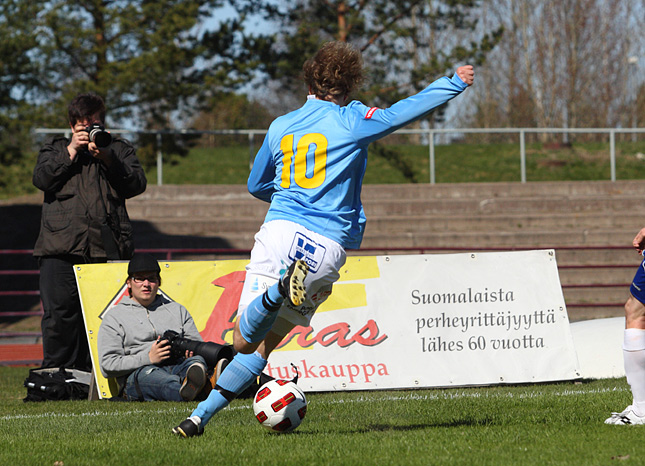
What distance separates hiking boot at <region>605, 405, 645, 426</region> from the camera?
496 centimetres

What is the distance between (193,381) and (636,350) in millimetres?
3077

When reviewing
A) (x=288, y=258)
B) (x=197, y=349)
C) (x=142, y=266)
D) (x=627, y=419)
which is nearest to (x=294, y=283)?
(x=288, y=258)

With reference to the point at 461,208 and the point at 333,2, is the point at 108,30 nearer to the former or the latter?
the point at 333,2

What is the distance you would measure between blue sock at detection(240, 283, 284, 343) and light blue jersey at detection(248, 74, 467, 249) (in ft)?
1.69

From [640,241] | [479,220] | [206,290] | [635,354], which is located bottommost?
[479,220]

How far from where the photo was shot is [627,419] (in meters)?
4.99

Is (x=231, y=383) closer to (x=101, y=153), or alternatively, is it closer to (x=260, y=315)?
(x=260, y=315)

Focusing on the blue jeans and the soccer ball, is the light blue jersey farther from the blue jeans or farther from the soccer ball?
the blue jeans

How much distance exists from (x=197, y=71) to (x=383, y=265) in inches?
626

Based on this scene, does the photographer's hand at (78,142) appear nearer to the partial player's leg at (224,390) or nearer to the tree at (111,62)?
the partial player's leg at (224,390)

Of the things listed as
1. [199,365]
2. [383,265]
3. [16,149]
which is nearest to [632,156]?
[16,149]

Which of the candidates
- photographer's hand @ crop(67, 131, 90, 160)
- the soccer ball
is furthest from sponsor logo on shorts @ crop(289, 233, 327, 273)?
photographer's hand @ crop(67, 131, 90, 160)

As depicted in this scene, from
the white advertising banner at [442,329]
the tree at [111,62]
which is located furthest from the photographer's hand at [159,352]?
the tree at [111,62]

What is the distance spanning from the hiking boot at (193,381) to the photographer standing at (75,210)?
1.53 m
